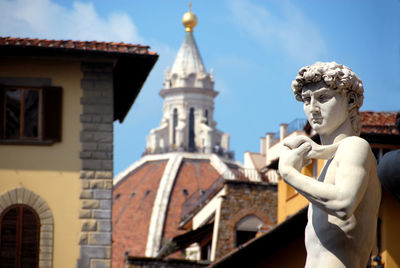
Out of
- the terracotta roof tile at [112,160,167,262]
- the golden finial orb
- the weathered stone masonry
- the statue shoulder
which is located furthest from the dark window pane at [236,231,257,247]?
the golden finial orb

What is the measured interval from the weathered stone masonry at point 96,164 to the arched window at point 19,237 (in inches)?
40.3

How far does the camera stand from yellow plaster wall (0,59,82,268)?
2302 cm

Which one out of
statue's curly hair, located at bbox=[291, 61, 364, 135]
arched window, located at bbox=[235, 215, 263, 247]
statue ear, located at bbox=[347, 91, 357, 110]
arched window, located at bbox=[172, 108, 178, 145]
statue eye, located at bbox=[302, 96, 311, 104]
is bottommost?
statue ear, located at bbox=[347, 91, 357, 110]

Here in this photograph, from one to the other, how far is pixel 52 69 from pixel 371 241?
18451 mm

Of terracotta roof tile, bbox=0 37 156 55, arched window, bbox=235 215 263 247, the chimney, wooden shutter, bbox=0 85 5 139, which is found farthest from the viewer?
the chimney

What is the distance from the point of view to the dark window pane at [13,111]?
942 inches

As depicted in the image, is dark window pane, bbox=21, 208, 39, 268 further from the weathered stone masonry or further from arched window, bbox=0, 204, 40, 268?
the weathered stone masonry

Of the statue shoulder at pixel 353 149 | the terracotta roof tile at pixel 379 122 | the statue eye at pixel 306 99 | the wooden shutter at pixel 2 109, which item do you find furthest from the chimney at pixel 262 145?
the statue shoulder at pixel 353 149

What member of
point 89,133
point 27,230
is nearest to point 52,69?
point 89,133

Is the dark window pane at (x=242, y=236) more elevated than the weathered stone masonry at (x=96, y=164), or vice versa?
the dark window pane at (x=242, y=236)

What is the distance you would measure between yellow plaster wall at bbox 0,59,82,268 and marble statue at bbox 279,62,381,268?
671 inches

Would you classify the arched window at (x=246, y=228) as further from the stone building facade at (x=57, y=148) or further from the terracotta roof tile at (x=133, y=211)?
the terracotta roof tile at (x=133, y=211)

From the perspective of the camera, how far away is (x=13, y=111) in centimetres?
2400

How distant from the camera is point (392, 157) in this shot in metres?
6.55
